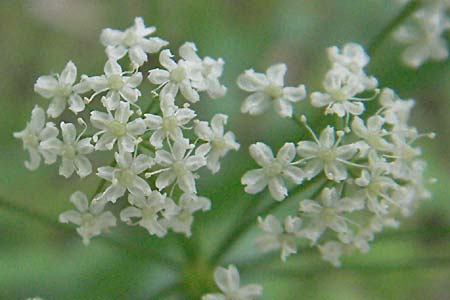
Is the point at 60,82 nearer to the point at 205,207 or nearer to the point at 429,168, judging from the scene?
the point at 205,207

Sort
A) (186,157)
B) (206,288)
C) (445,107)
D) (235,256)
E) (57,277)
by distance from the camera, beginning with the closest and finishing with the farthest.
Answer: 1. (186,157)
2. (206,288)
3. (235,256)
4. (57,277)
5. (445,107)

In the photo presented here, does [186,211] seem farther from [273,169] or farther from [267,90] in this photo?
[267,90]

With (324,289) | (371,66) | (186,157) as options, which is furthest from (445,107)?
(186,157)

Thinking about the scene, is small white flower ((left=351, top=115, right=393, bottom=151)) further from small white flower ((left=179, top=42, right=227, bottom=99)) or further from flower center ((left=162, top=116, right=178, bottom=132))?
flower center ((left=162, top=116, right=178, bottom=132))

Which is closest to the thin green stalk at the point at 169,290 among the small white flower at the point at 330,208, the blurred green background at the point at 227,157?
the blurred green background at the point at 227,157

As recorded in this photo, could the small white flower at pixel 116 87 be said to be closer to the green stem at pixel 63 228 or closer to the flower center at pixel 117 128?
the flower center at pixel 117 128

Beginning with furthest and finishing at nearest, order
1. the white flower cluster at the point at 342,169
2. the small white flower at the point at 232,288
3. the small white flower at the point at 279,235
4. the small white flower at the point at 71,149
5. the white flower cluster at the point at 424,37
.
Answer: the white flower cluster at the point at 424,37 < the small white flower at the point at 232,288 < the small white flower at the point at 279,235 < the white flower cluster at the point at 342,169 < the small white flower at the point at 71,149

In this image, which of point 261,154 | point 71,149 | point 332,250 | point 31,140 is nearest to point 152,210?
point 71,149
